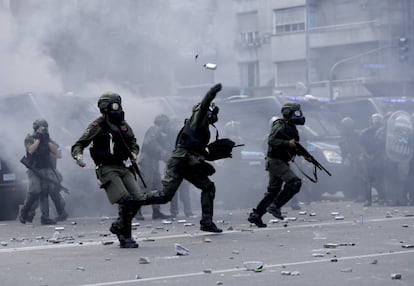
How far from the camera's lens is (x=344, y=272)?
9.11 m

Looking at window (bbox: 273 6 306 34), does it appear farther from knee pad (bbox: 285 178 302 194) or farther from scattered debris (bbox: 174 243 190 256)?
scattered debris (bbox: 174 243 190 256)

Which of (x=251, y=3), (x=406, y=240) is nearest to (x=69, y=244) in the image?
(x=406, y=240)

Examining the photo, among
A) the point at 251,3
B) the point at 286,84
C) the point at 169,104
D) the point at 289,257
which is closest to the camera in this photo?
the point at 289,257

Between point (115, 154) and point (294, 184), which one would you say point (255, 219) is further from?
point (115, 154)

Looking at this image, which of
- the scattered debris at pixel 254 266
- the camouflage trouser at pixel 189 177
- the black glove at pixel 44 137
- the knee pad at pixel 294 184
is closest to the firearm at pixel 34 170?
the black glove at pixel 44 137

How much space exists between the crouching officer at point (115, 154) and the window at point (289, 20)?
24.2 metres

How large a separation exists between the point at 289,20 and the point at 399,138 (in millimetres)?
20705

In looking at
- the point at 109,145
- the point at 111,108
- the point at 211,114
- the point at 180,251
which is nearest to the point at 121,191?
the point at 109,145

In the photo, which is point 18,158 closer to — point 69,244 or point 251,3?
point 69,244

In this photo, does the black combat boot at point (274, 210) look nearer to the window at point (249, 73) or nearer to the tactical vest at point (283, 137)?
the tactical vest at point (283, 137)

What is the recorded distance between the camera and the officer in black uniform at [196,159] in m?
12.5

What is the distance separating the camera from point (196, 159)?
12531mm

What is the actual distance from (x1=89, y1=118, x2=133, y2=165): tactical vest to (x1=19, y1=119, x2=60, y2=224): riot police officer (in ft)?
14.7

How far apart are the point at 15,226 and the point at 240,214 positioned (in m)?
3.81
